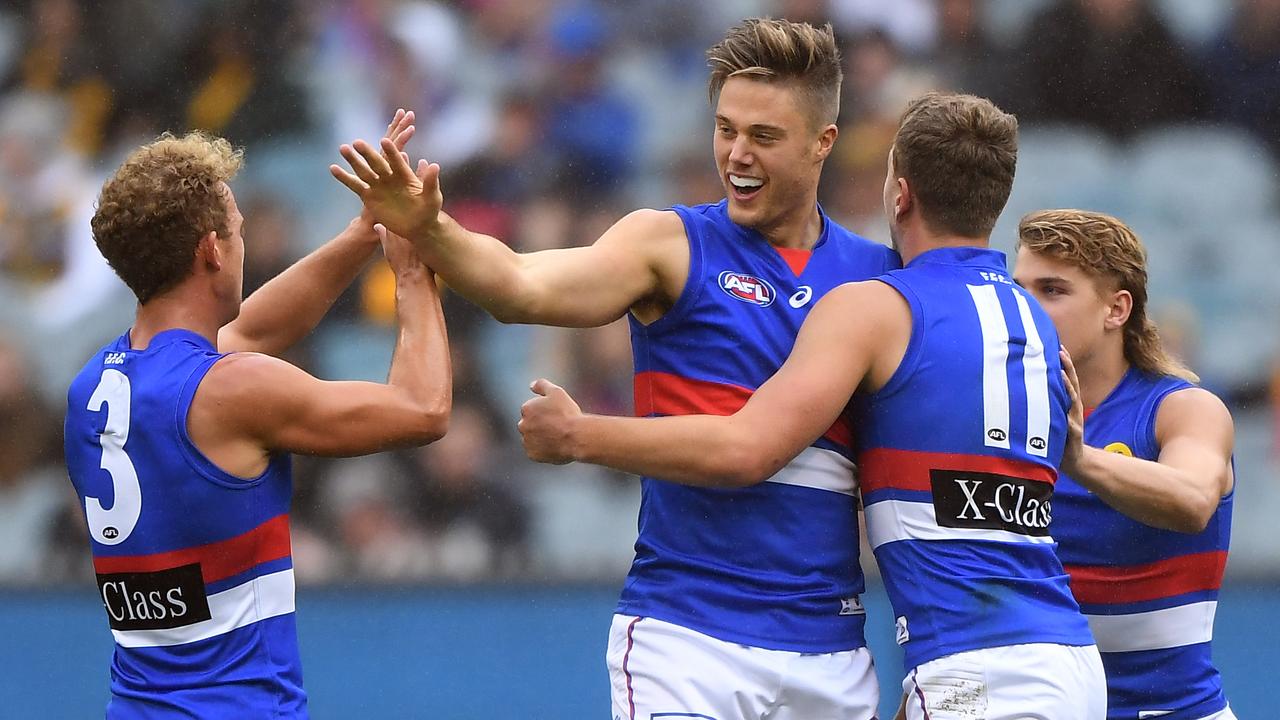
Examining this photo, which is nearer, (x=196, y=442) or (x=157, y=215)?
(x=196, y=442)

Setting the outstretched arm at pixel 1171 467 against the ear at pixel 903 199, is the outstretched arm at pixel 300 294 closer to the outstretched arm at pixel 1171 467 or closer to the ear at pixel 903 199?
the ear at pixel 903 199

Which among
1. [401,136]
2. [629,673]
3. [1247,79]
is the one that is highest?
[1247,79]

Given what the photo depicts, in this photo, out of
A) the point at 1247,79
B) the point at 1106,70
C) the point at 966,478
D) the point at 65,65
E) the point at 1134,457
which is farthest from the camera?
the point at 65,65

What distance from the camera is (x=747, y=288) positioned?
3900 millimetres

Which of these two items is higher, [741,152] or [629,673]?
[741,152]

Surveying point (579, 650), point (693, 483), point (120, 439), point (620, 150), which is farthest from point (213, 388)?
point (620, 150)

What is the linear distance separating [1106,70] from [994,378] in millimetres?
6318

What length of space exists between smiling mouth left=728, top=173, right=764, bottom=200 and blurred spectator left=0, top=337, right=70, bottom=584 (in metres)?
5.82

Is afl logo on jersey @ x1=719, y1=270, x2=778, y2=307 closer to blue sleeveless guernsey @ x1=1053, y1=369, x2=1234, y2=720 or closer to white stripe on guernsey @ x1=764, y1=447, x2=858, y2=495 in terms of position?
white stripe on guernsey @ x1=764, y1=447, x2=858, y2=495

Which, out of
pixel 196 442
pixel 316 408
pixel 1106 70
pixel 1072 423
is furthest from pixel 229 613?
pixel 1106 70

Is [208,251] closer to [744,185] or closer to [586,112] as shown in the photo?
[744,185]

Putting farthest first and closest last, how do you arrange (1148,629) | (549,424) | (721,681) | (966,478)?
(1148,629)
(721,681)
(966,478)
(549,424)

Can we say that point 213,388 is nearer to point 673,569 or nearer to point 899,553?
point 673,569

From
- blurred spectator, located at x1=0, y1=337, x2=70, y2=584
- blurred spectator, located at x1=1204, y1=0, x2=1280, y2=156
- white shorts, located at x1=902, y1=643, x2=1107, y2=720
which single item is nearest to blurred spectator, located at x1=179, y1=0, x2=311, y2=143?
blurred spectator, located at x1=0, y1=337, x2=70, y2=584
